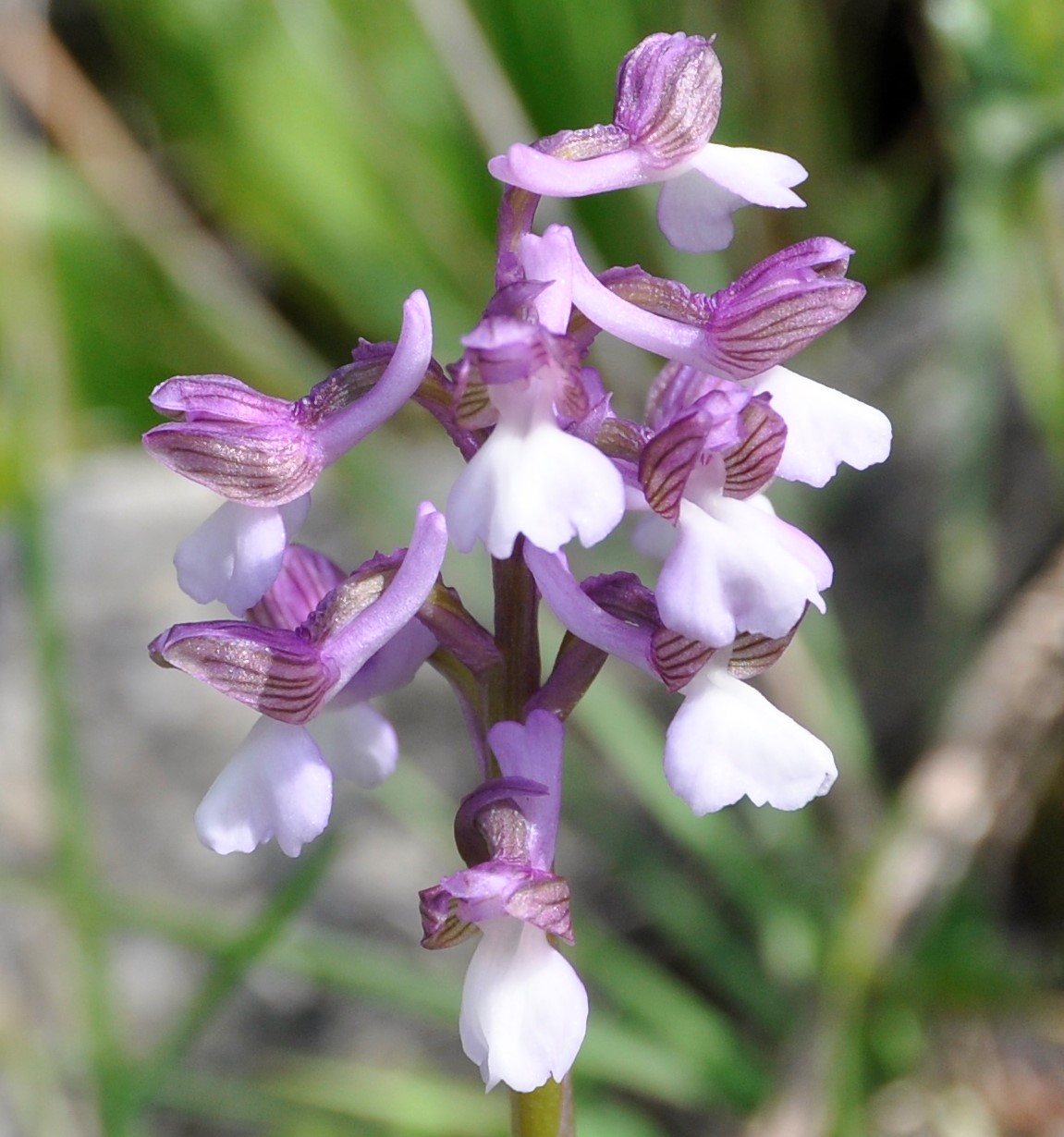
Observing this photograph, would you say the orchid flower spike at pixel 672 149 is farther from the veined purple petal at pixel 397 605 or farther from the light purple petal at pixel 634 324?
the veined purple petal at pixel 397 605

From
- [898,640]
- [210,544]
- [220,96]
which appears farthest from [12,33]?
[210,544]

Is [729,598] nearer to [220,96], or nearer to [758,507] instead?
[758,507]

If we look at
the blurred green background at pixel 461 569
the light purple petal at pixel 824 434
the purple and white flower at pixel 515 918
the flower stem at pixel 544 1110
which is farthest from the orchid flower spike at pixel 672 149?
the blurred green background at pixel 461 569

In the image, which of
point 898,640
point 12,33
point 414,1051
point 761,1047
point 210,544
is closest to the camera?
point 210,544

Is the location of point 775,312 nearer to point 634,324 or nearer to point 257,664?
point 634,324

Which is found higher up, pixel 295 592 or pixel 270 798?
pixel 295 592

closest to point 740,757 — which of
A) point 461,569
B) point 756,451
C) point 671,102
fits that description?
point 756,451

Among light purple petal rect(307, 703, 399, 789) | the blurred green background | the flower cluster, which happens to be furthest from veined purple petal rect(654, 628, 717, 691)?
the blurred green background
